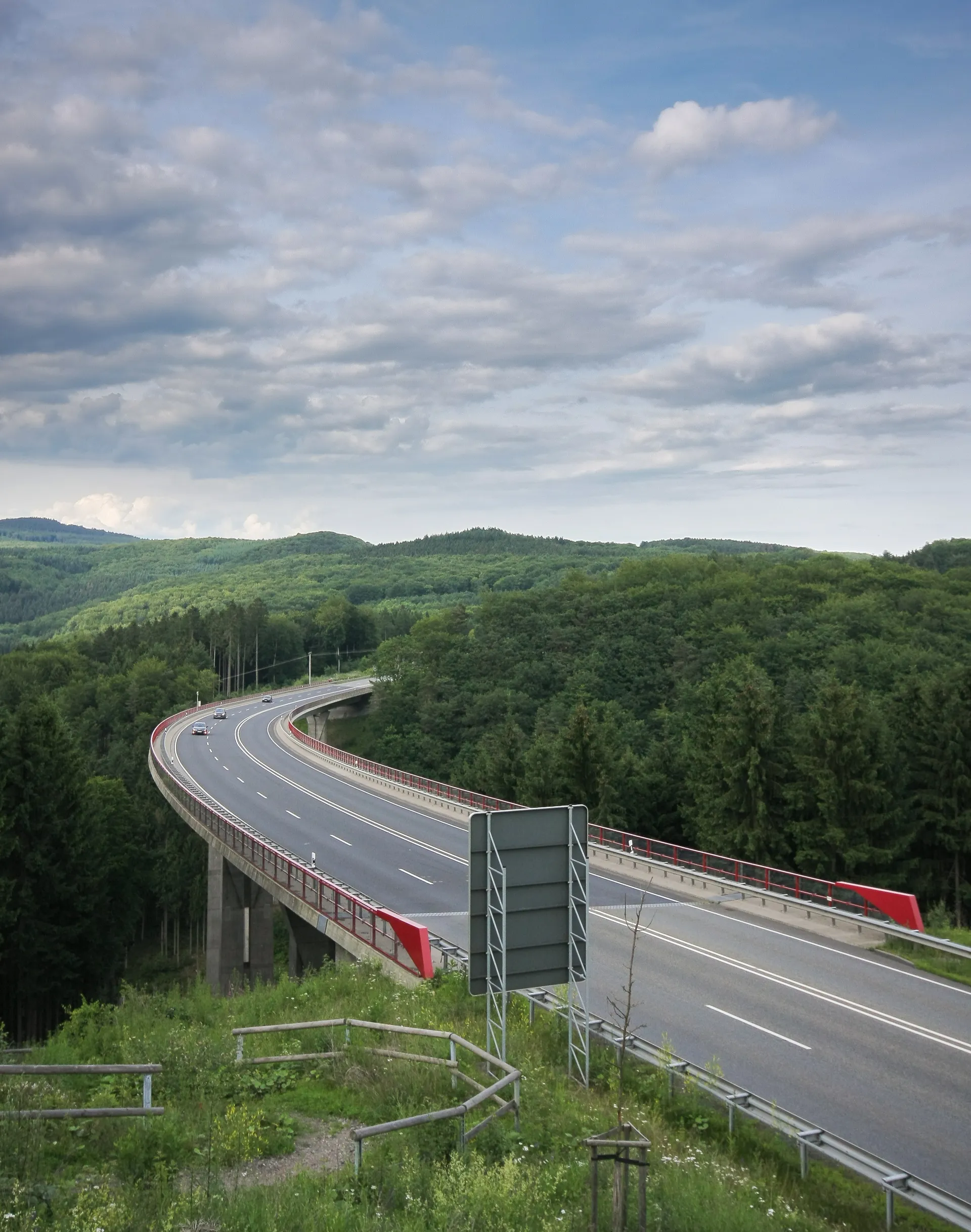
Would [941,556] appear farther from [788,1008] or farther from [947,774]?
[788,1008]

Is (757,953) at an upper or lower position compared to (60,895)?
upper

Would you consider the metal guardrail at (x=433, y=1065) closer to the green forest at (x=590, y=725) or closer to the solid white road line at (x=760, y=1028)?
the solid white road line at (x=760, y=1028)

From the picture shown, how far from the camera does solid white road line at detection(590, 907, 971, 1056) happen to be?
14477mm

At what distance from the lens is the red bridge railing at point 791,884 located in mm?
20266

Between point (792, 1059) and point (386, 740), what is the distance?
78.9 meters

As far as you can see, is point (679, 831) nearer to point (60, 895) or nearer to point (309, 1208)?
point (60, 895)

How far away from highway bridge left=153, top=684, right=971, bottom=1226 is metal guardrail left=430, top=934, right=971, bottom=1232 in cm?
43

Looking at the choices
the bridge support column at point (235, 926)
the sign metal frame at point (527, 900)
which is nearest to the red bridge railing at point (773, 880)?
the bridge support column at point (235, 926)

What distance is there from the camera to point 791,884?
939 inches

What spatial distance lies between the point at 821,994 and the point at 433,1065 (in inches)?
357

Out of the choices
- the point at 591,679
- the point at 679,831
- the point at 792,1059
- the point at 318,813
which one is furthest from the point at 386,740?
the point at 792,1059

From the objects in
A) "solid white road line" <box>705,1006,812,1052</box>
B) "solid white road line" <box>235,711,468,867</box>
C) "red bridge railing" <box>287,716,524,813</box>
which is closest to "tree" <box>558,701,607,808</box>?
"red bridge railing" <box>287,716,524,813</box>

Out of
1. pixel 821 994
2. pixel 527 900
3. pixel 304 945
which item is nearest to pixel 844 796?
pixel 304 945

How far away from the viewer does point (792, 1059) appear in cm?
1373
